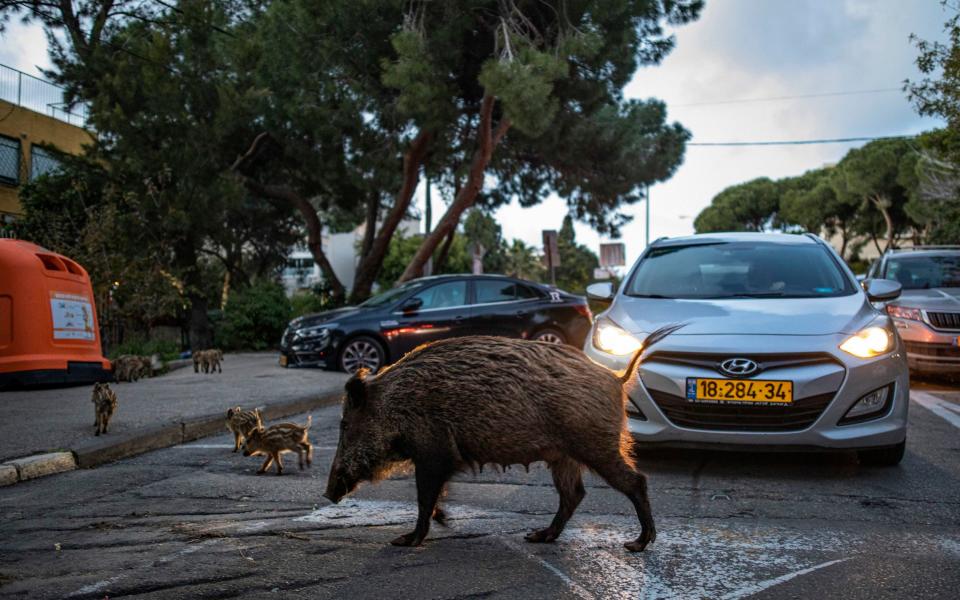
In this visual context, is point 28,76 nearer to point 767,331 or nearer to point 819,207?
point 767,331

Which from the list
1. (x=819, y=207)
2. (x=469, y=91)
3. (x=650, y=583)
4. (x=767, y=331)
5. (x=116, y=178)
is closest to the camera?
(x=650, y=583)

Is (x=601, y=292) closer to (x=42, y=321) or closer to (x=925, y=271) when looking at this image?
(x=42, y=321)

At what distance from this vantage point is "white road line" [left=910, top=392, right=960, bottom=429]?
855cm

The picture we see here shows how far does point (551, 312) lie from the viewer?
48.1ft

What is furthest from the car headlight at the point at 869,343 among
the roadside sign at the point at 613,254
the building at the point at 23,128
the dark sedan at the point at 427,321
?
the building at the point at 23,128

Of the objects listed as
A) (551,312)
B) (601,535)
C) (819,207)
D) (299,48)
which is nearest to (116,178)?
(299,48)

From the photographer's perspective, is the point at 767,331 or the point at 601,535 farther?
the point at 767,331

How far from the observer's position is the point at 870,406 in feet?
18.7

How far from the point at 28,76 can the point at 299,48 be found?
11676 millimetres

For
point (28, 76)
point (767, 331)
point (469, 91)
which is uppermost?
point (28, 76)

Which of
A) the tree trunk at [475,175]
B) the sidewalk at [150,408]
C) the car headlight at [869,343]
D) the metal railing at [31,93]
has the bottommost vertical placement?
the sidewalk at [150,408]

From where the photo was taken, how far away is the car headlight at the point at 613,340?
620cm

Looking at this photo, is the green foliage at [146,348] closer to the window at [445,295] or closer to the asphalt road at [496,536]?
the window at [445,295]

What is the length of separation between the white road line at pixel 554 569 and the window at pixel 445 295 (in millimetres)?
9764
